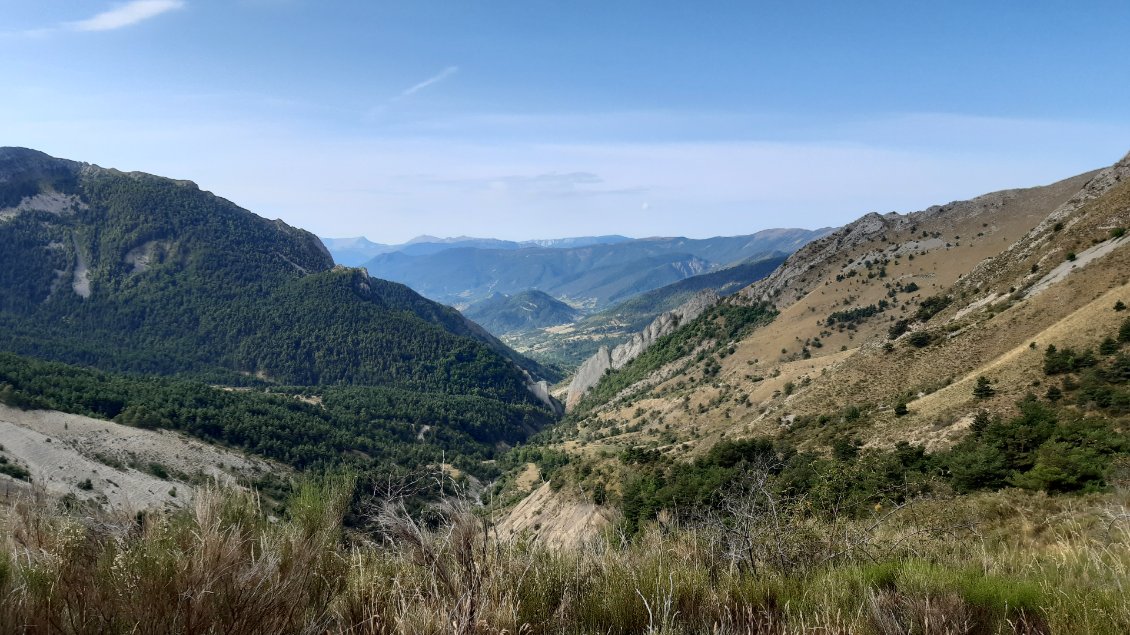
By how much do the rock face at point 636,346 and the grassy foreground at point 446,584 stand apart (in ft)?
326

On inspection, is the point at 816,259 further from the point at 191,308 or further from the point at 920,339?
the point at 191,308

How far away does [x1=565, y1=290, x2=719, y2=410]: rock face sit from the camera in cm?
10950

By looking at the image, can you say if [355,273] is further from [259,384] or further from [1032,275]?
[1032,275]

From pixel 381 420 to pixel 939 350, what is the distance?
88292 millimetres

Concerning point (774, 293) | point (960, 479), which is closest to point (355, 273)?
point (774, 293)

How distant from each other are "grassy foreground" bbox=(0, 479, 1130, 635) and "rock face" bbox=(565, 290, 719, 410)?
3914 inches

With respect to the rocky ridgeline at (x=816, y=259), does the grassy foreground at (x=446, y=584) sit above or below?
below

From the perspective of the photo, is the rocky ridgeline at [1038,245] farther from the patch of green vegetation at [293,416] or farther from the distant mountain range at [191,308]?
the distant mountain range at [191,308]

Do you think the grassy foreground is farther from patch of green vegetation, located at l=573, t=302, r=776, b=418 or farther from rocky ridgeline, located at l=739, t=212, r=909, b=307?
rocky ridgeline, located at l=739, t=212, r=909, b=307

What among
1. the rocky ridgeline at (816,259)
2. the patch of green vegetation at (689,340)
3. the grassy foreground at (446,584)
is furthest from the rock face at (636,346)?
the grassy foreground at (446,584)

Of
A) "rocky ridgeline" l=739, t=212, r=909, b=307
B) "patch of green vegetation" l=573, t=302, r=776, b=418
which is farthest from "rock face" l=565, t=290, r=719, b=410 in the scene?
"rocky ridgeline" l=739, t=212, r=909, b=307

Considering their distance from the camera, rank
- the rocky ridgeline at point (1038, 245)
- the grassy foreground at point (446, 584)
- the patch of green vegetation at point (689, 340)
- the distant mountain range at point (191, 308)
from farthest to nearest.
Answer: the distant mountain range at point (191, 308)
the patch of green vegetation at point (689, 340)
the rocky ridgeline at point (1038, 245)
the grassy foreground at point (446, 584)

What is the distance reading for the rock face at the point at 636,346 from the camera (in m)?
110

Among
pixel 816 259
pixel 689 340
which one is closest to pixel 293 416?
pixel 689 340
